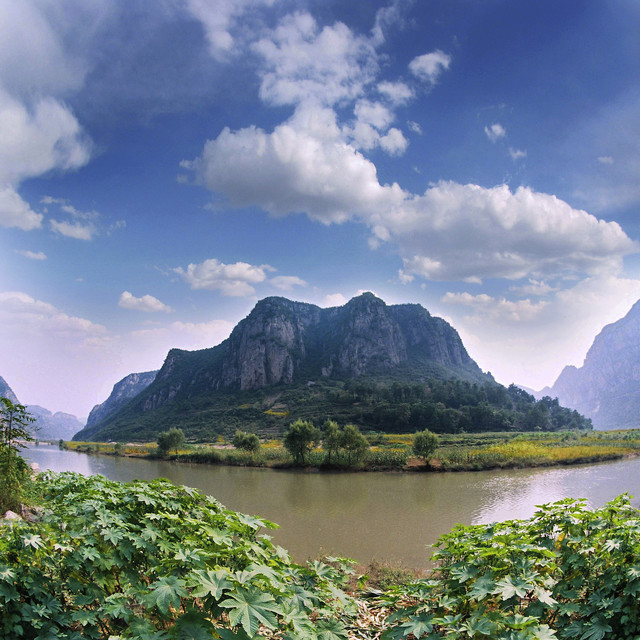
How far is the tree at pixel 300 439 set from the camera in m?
37.3

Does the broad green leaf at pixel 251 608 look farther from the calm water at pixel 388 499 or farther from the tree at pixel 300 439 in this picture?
the tree at pixel 300 439

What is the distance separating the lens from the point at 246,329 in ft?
492

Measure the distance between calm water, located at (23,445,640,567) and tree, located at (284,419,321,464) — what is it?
8.22 ft

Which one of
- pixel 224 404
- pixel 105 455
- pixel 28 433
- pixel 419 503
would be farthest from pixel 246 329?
pixel 28 433

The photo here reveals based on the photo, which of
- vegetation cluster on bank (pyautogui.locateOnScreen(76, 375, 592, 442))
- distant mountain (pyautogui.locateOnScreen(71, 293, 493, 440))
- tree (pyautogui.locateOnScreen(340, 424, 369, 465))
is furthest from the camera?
distant mountain (pyautogui.locateOnScreen(71, 293, 493, 440))

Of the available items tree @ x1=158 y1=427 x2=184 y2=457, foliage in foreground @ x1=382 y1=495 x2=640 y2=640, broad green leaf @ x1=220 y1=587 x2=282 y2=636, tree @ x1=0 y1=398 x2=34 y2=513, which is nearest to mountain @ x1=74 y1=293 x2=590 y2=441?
tree @ x1=158 y1=427 x2=184 y2=457

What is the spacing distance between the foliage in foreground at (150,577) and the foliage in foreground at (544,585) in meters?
0.87

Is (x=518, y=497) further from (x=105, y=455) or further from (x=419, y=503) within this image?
(x=105, y=455)

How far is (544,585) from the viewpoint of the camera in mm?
3426

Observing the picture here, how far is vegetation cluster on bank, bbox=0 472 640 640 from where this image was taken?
2.69 meters

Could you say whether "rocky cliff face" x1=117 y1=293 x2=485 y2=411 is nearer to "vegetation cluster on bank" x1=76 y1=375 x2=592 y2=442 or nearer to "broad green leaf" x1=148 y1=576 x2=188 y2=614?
"vegetation cluster on bank" x1=76 y1=375 x2=592 y2=442

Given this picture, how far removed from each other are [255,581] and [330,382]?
411ft

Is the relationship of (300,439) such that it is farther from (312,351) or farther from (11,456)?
(312,351)

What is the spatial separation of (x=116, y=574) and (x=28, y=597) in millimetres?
735
